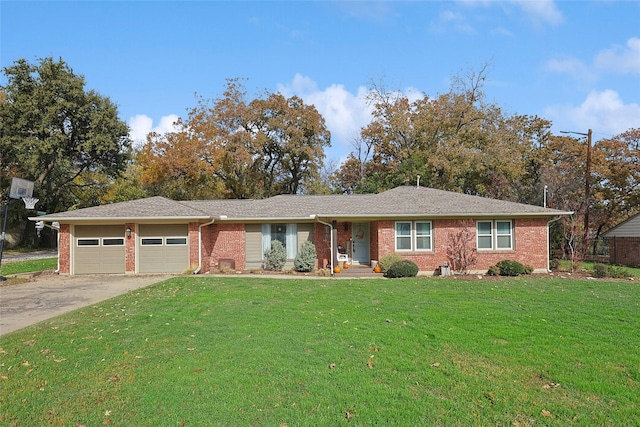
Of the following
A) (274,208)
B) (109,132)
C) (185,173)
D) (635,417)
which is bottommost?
(635,417)

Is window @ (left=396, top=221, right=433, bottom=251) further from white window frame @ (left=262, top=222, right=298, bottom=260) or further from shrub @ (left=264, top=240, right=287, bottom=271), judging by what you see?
shrub @ (left=264, top=240, right=287, bottom=271)

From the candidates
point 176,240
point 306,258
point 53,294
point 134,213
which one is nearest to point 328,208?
point 306,258

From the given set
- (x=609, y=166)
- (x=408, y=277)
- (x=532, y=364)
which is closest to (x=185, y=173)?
(x=408, y=277)

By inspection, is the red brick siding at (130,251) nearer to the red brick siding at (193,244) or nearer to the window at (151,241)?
the window at (151,241)

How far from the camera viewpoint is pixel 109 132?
109 feet

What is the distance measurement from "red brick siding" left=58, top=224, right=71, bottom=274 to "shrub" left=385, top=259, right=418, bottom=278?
13.1 m

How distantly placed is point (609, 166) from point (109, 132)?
39449mm

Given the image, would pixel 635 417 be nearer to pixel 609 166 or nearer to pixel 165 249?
pixel 165 249

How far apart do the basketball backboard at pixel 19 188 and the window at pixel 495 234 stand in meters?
17.9

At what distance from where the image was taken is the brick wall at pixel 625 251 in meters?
21.2

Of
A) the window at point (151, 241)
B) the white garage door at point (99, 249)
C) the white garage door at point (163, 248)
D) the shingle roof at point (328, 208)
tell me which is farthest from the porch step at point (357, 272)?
the white garage door at point (99, 249)

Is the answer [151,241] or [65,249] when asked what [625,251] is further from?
[65,249]

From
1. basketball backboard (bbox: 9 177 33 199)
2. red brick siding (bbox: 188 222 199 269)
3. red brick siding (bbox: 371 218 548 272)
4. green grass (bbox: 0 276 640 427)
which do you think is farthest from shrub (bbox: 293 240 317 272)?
basketball backboard (bbox: 9 177 33 199)

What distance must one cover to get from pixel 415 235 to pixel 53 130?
29491mm
